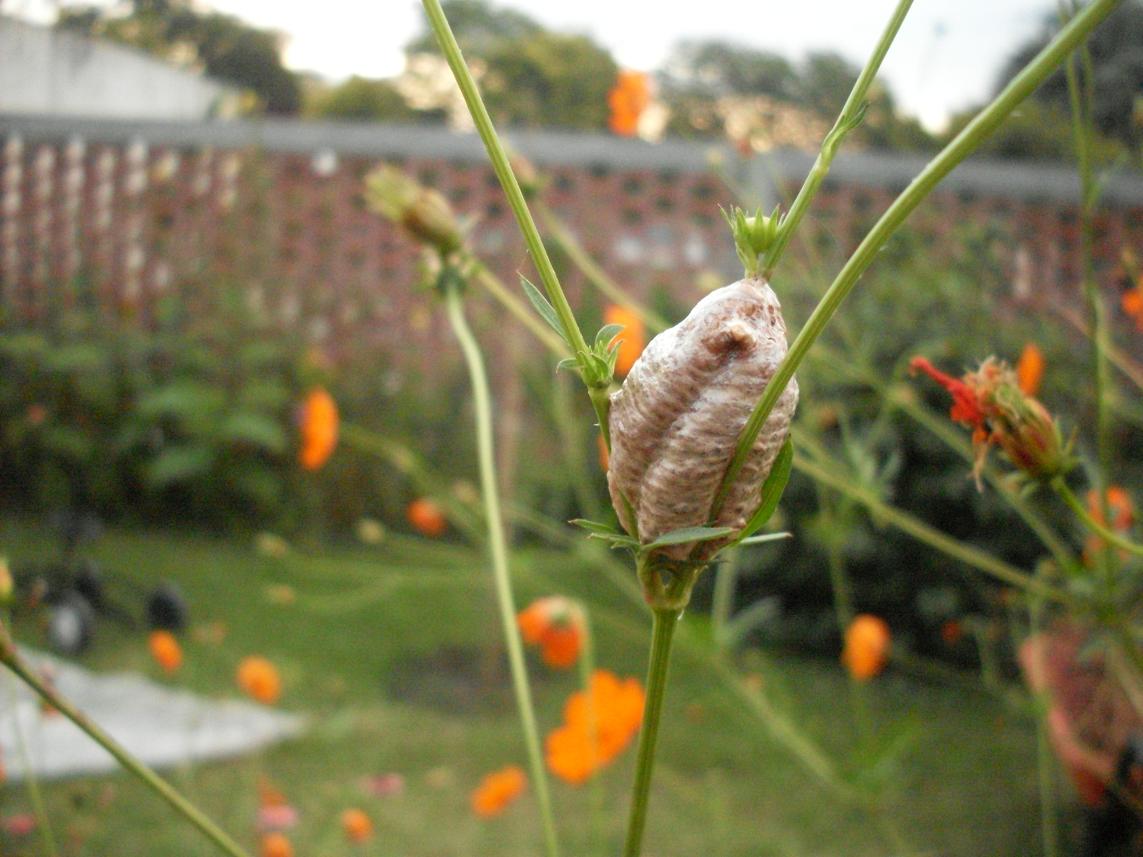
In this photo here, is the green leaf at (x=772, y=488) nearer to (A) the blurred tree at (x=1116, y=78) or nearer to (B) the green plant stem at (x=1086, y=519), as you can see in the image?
(B) the green plant stem at (x=1086, y=519)

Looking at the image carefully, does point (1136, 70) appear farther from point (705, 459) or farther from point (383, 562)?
point (383, 562)

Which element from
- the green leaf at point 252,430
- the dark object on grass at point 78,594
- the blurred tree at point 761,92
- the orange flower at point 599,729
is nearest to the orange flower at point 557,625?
the orange flower at point 599,729

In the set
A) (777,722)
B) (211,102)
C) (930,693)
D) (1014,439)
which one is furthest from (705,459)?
(211,102)

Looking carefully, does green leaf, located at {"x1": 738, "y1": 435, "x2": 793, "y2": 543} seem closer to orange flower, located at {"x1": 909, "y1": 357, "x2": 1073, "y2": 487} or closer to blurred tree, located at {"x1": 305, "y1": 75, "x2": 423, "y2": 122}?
orange flower, located at {"x1": 909, "y1": 357, "x2": 1073, "y2": 487}

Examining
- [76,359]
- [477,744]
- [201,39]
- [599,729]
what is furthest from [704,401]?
[201,39]

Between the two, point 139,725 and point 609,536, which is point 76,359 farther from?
point 609,536
